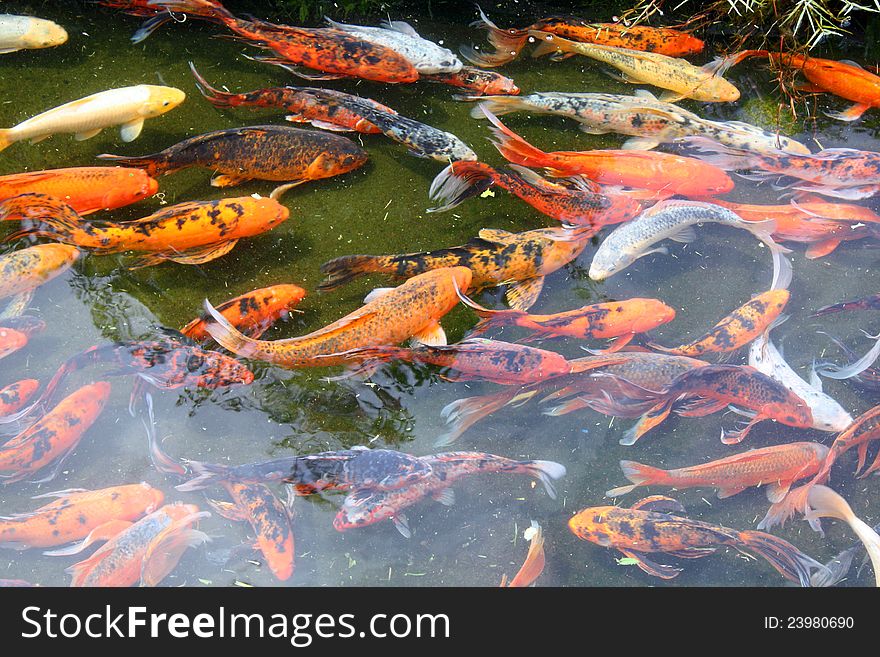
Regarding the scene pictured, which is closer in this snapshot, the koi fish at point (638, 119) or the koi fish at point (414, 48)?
the koi fish at point (638, 119)

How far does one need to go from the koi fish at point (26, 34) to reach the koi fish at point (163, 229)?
72.6 inches

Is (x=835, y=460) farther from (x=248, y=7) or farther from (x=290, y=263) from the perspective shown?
(x=248, y=7)

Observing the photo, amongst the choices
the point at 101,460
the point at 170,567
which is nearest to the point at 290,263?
the point at 101,460

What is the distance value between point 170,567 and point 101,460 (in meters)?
0.74

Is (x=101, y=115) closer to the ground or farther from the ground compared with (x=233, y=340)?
farther from the ground

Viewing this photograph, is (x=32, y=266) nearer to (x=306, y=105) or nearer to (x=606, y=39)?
(x=306, y=105)

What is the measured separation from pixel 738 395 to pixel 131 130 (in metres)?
4.31

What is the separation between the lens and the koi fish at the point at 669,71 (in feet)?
18.6

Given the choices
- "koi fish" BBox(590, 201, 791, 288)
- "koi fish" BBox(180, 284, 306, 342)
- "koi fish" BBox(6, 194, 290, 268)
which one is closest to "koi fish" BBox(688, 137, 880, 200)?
"koi fish" BBox(590, 201, 791, 288)

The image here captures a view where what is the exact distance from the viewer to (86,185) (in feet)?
14.9

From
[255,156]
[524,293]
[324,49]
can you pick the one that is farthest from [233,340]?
[324,49]

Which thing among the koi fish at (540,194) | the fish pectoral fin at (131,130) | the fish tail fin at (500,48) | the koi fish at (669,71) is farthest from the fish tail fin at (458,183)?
the fish pectoral fin at (131,130)

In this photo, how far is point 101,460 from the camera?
12.5ft

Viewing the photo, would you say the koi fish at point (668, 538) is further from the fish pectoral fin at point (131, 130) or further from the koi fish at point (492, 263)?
the fish pectoral fin at point (131, 130)
